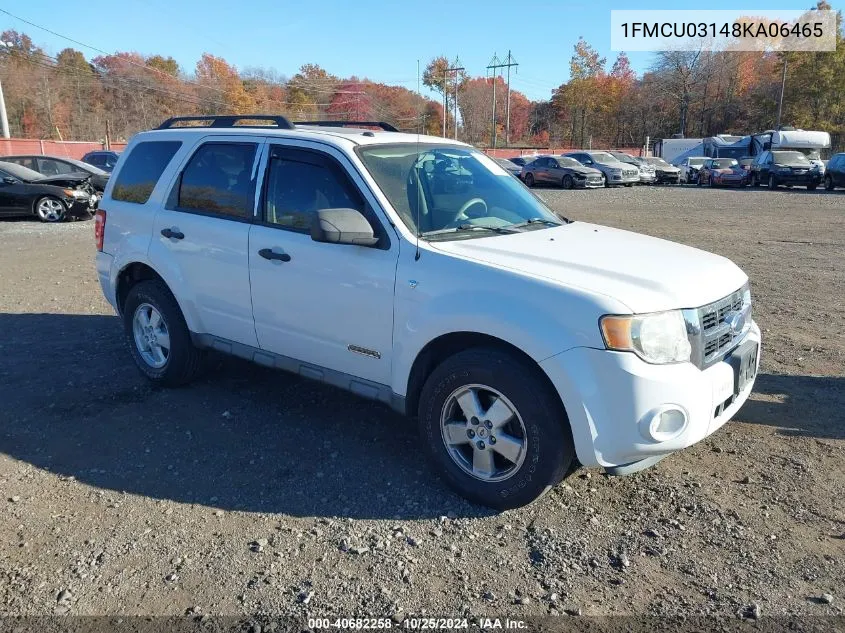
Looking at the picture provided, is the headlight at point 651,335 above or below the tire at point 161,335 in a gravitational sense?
above

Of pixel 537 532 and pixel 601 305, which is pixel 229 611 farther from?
pixel 601 305

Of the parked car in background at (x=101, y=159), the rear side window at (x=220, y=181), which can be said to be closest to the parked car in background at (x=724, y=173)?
the parked car in background at (x=101, y=159)

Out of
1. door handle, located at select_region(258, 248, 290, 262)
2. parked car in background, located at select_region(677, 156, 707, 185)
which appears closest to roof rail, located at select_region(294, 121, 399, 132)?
door handle, located at select_region(258, 248, 290, 262)

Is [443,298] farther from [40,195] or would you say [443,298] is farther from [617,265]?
[40,195]

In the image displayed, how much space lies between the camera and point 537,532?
3.43 metres

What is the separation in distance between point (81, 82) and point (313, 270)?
76.3 m

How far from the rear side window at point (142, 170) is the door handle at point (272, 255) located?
1.50 metres

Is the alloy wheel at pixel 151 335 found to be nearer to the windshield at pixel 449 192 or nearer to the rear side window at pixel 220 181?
the rear side window at pixel 220 181

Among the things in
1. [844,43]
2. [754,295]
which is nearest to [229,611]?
[754,295]

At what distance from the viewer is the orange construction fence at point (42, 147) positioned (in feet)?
118

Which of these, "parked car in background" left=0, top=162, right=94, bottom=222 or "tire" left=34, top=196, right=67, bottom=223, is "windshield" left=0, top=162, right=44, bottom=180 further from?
"tire" left=34, top=196, right=67, bottom=223

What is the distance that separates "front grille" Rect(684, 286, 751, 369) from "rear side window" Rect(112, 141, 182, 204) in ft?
13.1

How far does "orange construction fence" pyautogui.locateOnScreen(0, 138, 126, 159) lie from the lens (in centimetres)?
3591

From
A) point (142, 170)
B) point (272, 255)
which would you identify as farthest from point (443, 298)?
point (142, 170)
